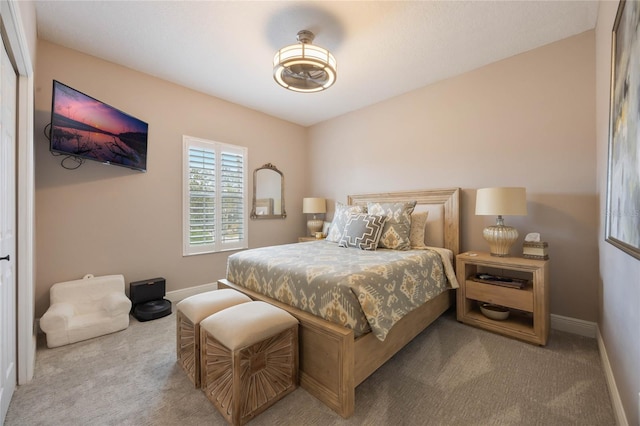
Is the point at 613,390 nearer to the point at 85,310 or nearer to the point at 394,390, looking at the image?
the point at 394,390

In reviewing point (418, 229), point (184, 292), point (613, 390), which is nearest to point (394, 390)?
point (613, 390)

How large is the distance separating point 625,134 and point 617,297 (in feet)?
3.10

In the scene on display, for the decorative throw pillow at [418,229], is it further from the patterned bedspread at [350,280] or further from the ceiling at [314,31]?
the ceiling at [314,31]

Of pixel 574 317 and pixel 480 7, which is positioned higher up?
pixel 480 7

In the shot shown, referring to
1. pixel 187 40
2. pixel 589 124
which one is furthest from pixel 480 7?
pixel 187 40

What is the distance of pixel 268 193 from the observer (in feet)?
14.2

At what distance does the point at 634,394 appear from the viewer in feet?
3.67

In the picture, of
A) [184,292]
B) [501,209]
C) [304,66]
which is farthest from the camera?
[184,292]

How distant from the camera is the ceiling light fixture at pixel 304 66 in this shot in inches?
80.7

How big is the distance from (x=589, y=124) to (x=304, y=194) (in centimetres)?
379

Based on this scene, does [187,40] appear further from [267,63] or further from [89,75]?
[89,75]

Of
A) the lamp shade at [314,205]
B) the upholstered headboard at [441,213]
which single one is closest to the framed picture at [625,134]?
the upholstered headboard at [441,213]

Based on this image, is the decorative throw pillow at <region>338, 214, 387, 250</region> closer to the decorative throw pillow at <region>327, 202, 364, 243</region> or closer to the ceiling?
the decorative throw pillow at <region>327, 202, 364, 243</region>

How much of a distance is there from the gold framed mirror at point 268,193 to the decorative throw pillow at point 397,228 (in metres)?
2.04
